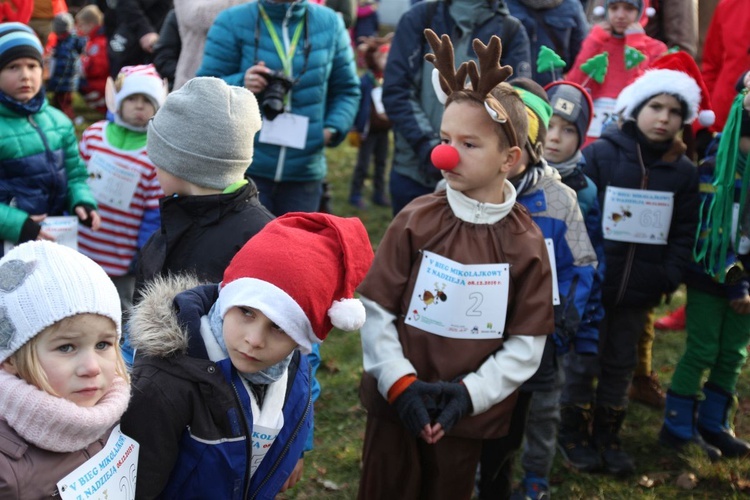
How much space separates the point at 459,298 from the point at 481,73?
2.44ft

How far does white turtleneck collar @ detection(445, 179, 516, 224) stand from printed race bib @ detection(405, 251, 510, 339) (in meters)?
0.16

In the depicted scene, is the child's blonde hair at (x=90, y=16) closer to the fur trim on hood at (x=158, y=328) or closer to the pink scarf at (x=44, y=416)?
the fur trim on hood at (x=158, y=328)

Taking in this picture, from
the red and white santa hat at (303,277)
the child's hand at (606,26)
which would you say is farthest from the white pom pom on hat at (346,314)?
the child's hand at (606,26)

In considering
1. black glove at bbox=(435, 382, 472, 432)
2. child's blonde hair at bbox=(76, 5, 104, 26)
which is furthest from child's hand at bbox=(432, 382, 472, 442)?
child's blonde hair at bbox=(76, 5, 104, 26)

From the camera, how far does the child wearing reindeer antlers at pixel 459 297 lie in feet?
9.61

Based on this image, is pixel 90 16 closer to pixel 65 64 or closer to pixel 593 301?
pixel 65 64

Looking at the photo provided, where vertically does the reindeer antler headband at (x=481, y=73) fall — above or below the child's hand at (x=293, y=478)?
above

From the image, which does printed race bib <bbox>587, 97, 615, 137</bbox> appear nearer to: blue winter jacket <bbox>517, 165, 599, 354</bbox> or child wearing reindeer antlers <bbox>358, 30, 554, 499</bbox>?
blue winter jacket <bbox>517, 165, 599, 354</bbox>

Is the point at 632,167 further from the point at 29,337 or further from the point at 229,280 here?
the point at 29,337

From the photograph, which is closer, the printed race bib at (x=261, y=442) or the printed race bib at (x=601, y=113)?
the printed race bib at (x=261, y=442)

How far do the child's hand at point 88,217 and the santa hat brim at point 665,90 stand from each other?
2.60m

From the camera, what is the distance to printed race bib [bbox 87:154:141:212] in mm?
4445

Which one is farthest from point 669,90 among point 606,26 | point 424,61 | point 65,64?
point 65,64

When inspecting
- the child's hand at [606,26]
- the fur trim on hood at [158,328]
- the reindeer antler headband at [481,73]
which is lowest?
the child's hand at [606,26]
